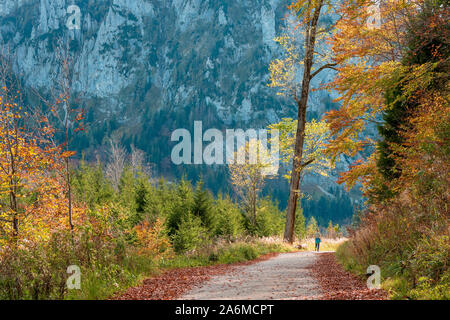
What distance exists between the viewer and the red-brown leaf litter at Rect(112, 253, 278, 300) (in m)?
6.18

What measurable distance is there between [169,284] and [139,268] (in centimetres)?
109

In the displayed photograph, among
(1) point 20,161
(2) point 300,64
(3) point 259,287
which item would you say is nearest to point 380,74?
(3) point 259,287

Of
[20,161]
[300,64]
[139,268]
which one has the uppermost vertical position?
[300,64]

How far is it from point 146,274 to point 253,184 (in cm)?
2271

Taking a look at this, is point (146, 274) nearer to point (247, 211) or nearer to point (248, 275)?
point (248, 275)

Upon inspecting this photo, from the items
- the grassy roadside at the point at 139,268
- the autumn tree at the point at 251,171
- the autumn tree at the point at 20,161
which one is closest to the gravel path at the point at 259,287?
the grassy roadside at the point at 139,268

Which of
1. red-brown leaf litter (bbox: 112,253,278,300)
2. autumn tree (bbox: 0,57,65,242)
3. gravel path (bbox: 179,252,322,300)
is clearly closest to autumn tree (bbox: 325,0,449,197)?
gravel path (bbox: 179,252,322,300)

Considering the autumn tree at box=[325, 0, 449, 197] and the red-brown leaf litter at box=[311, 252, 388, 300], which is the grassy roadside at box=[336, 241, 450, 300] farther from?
the autumn tree at box=[325, 0, 449, 197]

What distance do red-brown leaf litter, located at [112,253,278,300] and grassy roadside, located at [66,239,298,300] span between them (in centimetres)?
24

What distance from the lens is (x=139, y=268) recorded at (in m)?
8.18

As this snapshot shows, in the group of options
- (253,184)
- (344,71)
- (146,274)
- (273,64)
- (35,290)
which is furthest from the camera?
(253,184)

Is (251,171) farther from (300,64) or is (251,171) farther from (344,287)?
(344,287)

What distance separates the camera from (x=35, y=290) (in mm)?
5402

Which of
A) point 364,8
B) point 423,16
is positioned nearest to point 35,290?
point 364,8
